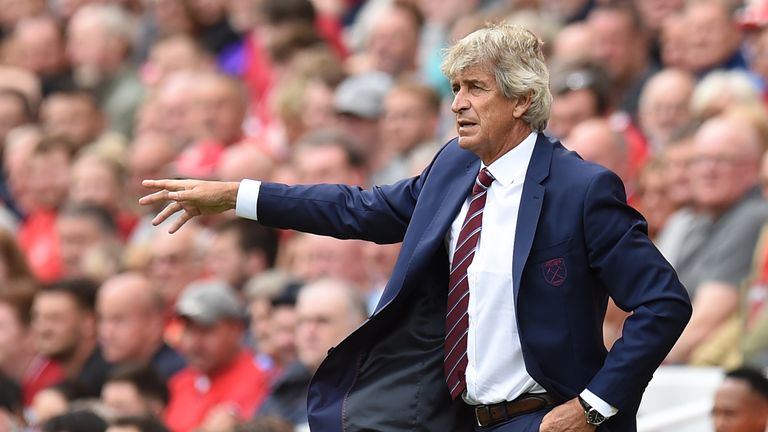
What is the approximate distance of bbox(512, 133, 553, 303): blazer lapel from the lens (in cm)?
461

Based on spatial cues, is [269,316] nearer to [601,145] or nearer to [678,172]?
[601,145]

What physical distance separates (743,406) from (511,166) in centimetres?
188

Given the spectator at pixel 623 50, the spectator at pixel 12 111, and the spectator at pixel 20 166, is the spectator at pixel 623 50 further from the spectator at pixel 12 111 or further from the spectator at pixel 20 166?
the spectator at pixel 12 111

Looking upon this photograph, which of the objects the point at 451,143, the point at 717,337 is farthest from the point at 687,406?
the point at 451,143

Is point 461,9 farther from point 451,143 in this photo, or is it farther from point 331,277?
point 451,143

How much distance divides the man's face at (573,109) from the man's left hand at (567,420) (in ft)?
15.3

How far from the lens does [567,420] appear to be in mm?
4547

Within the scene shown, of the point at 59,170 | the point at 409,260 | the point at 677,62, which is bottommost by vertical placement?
the point at 59,170

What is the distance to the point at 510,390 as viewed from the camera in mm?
4664

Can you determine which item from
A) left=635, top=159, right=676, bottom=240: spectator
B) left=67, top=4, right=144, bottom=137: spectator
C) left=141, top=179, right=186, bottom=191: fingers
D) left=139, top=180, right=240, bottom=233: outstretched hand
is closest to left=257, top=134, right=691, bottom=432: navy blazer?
left=139, top=180, right=240, bottom=233: outstretched hand

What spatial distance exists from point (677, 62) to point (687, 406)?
Result: 10.2 ft

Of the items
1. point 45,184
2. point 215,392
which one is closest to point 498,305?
point 215,392

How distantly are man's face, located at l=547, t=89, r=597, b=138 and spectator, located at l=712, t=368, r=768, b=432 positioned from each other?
3116 mm

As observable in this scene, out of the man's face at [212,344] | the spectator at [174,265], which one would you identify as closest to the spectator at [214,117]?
the spectator at [174,265]
